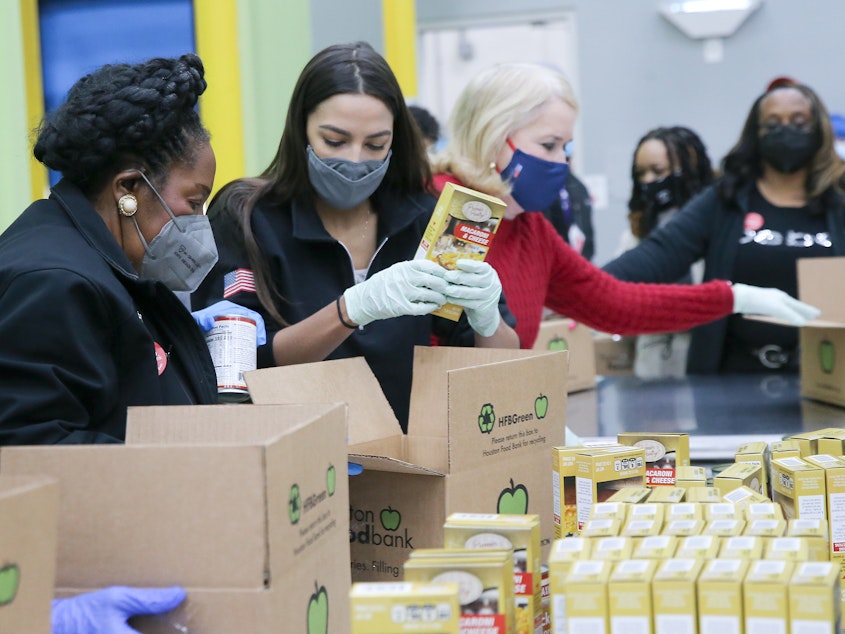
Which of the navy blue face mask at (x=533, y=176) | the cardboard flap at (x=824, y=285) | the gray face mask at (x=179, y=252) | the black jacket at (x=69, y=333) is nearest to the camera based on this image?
the black jacket at (x=69, y=333)

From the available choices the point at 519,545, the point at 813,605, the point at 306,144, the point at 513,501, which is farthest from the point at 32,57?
the point at 813,605

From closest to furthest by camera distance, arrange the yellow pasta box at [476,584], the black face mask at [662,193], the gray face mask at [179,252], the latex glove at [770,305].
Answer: the yellow pasta box at [476,584]
the gray face mask at [179,252]
the latex glove at [770,305]
the black face mask at [662,193]

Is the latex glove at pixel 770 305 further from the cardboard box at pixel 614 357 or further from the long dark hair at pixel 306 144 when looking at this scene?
the cardboard box at pixel 614 357

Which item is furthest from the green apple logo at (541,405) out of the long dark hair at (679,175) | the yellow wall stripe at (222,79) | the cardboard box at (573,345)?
the long dark hair at (679,175)

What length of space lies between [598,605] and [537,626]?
0.72 ft

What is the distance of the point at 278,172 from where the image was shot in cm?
229

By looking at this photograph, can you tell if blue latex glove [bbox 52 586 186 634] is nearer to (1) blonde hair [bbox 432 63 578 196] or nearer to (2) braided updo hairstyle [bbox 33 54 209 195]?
(2) braided updo hairstyle [bbox 33 54 209 195]

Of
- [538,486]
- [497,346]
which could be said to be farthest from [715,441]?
[538,486]

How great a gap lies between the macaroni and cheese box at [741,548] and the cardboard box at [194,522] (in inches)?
20.0

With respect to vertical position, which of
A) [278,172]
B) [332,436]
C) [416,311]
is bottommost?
[332,436]

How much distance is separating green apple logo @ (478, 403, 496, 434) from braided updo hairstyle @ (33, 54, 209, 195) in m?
0.65

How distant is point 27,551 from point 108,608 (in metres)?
0.16

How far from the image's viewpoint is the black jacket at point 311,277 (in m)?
2.20

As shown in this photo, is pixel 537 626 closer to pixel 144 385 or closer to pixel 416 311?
pixel 144 385
